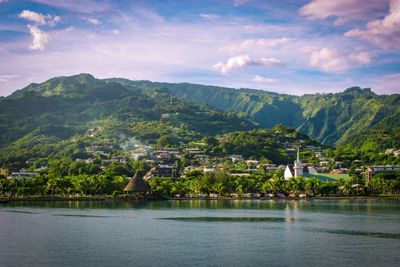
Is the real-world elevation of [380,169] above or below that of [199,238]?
above

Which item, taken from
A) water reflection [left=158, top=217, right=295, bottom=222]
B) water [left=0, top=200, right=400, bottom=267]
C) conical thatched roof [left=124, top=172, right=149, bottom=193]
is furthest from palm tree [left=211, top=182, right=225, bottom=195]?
water reflection [left=158, top=217, right=295, bottom=222]

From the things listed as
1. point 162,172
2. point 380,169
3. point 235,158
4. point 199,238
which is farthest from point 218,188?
point 199,238

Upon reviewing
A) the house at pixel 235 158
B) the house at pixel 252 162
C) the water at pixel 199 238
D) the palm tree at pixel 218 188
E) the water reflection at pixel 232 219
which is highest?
the house at pixel 235 158

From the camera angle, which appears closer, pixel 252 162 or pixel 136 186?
pixel 136 186

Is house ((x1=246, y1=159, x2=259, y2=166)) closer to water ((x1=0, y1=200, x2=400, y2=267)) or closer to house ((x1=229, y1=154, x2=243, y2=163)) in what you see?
house ((x1=229, y1=154, x2=243, y2=163))

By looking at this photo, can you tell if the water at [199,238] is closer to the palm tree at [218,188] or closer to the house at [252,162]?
the palm tree at [218,188]

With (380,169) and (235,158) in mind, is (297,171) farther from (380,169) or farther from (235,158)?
(235,158)

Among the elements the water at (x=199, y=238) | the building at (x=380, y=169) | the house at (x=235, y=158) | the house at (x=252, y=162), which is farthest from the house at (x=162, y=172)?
the water at (x=199, y=238)

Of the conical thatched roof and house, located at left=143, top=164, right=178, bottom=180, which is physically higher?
house, located at left=143, top=164, right=178, bottom=180

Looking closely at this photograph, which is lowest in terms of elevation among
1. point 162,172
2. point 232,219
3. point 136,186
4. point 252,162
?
point 232,219
